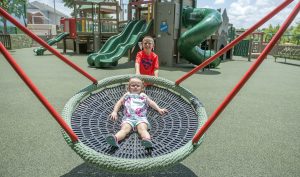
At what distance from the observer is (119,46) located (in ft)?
33.2

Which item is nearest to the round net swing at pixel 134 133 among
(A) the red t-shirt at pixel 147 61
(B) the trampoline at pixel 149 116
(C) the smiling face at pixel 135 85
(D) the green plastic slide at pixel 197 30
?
(B) the trampoline at pixel 149 116

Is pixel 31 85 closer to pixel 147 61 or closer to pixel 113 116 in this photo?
pixel 113 116

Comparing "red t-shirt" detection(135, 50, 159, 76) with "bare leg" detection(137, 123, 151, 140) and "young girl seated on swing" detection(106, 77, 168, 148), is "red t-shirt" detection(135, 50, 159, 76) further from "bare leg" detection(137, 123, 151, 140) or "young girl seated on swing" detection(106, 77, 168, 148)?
"bare leg" detection(137, 123, 151, 140)

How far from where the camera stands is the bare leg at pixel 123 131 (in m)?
2.27

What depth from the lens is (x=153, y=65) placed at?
3928 mm

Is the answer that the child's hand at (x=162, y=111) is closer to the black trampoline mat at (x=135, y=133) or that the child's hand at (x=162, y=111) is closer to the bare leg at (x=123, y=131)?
the black trampoline mat at (x=135, y=133)

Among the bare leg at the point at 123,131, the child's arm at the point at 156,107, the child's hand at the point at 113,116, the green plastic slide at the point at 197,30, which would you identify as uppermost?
the green plastic slide at the point at 197,30

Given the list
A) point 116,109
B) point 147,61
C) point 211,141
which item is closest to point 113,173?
point 116,109

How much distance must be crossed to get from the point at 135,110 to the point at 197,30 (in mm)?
7025

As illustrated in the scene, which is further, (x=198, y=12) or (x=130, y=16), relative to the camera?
(x=130, y=16)

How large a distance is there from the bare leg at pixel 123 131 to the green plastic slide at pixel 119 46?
6.98 metres

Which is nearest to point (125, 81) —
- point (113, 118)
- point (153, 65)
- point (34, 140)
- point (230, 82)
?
point (113, 118)

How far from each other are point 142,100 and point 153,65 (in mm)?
1234

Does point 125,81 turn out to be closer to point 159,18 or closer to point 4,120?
point 4,120
